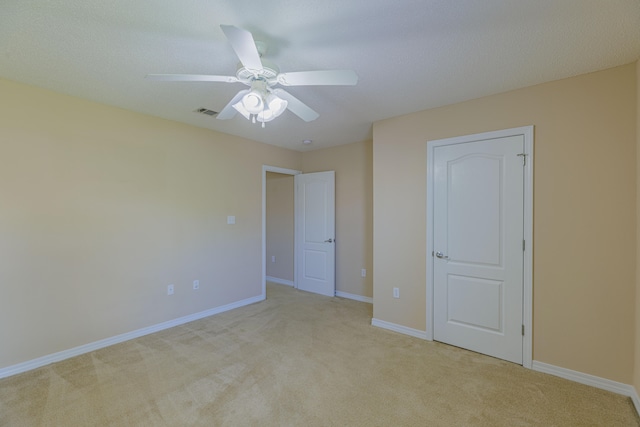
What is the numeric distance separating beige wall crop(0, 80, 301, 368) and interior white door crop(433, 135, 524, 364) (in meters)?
2.72

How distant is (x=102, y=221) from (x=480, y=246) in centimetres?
370

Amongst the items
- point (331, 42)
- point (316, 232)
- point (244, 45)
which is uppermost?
point (331, 42)

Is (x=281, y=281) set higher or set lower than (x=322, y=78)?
lower

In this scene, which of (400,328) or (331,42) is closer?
(331,42)

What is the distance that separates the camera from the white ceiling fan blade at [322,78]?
1.50 meters

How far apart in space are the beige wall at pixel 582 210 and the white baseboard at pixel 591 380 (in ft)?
0.14

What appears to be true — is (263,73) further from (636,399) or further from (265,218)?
(636,399)

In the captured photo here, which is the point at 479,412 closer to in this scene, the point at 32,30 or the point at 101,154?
the point at 32,30

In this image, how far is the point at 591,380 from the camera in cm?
213

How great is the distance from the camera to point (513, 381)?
2.19 metres

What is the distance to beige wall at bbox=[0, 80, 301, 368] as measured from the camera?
7.64 ft

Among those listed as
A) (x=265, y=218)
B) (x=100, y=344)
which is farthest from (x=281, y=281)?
(x=100, y=344)

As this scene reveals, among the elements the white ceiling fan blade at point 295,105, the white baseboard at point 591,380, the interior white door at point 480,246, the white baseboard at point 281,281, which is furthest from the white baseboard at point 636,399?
the white baseboard at point 281,281

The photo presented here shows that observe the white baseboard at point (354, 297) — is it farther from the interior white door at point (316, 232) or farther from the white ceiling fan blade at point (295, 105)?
the white ceiling fan blade at point (295, 105)
